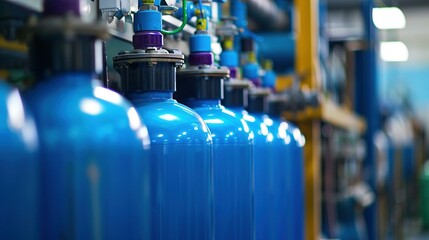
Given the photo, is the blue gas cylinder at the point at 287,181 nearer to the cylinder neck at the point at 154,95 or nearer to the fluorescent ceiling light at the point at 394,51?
the cylinder neck at the point at 154,95

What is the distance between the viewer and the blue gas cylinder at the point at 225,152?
2.88ft

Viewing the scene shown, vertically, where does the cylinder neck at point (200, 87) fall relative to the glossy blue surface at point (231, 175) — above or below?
above

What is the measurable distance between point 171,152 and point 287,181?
50 centimetres

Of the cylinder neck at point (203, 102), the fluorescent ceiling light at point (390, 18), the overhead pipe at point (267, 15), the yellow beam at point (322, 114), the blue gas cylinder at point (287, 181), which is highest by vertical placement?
the fluorescent ceiling light at point (390, 18)

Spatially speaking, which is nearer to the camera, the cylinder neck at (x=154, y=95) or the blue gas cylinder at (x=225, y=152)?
the cylinder neck at (x=154, y=95)

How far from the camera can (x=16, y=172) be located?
0.46 metres

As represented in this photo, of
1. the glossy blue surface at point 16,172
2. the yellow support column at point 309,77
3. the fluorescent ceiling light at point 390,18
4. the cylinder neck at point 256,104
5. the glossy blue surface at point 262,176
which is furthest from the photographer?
the fluorescent ceiling light at point 390,18

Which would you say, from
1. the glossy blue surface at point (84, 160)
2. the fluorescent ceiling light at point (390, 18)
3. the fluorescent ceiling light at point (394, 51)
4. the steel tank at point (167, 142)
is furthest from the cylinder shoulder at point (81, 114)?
the fluorescent ceiling light at point (394, 51)

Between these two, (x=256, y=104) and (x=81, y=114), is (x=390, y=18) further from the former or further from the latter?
(x=81, y=114)

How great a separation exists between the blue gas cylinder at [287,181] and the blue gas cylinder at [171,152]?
14.0 inches

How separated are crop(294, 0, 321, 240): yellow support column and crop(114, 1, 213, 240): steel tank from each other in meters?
1.20

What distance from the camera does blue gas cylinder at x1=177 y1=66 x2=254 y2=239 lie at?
88 cm

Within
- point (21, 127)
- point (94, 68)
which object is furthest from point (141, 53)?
point (21, 127)

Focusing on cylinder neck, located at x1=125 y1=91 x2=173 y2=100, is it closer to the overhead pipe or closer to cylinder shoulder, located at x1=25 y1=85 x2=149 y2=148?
cylinder shoulder, located at x1=25 y1=85 x2=149 y2=148
